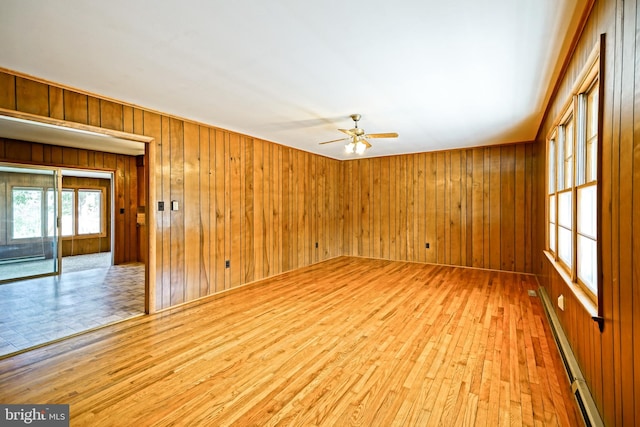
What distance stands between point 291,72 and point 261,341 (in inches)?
97.6

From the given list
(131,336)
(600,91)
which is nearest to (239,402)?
(131,336)

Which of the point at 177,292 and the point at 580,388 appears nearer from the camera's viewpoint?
the point at 580,388

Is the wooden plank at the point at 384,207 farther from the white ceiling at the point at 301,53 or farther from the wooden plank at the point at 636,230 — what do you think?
the wooden plank at the point at 636,230

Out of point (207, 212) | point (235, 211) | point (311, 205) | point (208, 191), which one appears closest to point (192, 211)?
point (207, 212)

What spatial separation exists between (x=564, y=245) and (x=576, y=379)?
1.53m

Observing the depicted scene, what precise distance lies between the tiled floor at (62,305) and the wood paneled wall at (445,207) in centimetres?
485

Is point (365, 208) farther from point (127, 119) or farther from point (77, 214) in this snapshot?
point (77, 214)

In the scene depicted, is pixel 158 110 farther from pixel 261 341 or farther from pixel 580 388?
pixel 580 388

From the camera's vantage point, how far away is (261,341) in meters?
2.79

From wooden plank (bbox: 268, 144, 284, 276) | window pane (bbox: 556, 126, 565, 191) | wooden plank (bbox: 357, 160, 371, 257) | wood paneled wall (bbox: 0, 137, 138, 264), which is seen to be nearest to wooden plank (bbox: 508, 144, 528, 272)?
window pane (bbox: 556, 126, 565, 191)

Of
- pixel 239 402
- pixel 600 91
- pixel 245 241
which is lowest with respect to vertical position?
pixel 239 402

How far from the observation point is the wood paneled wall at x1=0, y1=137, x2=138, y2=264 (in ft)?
17.9

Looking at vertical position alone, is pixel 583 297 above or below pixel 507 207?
below

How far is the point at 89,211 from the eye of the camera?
25.9 feet
